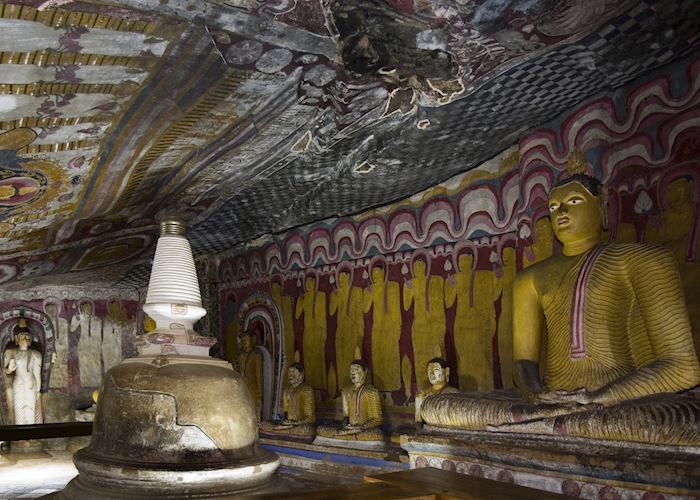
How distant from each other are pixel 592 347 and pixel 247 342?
5.06 m

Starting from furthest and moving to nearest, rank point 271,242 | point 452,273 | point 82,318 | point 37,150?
point 82,318 < point 271,242 < point 452,273 < point 37,150

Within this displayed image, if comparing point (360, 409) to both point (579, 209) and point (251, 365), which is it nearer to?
point (251, 365)

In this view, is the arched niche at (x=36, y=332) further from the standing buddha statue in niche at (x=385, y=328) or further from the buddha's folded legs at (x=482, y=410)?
the buddha's folded legs at (x=482, y=410)

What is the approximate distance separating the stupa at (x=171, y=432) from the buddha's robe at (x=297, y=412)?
234 cm

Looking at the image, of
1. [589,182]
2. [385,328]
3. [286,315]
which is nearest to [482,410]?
[589,182]

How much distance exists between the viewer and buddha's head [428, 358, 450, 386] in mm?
5621

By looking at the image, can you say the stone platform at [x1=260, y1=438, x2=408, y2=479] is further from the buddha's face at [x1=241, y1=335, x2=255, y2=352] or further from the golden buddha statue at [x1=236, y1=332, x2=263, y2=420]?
the buddha's face at [x1=241, y1=335, x2=255, y2=352]

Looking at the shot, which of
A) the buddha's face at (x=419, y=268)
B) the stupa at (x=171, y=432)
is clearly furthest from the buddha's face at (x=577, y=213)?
the stupa at (x=171, y=432)

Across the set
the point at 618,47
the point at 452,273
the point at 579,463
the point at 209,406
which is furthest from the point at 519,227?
the point at 209,406

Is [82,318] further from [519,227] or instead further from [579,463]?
[579,463]

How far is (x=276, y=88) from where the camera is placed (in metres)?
4.13

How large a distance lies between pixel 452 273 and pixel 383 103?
83.8 inches

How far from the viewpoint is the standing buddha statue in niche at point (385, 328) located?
6.70 m

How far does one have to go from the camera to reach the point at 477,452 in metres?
4.07
